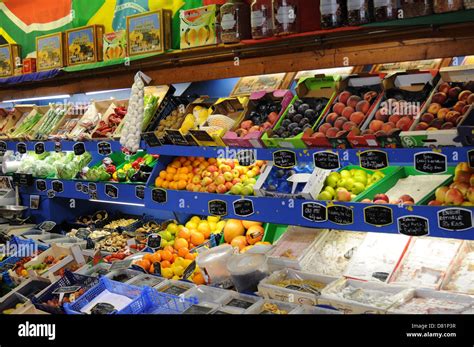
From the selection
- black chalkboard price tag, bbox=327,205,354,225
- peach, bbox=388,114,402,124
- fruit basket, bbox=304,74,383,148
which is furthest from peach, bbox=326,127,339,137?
black chalkboard price tag, bbox=327,205,354,225

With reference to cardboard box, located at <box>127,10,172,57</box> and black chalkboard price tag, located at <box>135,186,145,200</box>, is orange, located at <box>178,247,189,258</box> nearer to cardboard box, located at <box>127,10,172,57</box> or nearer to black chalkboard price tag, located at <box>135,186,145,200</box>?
black chalkboard price tag, located at <box>135,186,145,200</box>

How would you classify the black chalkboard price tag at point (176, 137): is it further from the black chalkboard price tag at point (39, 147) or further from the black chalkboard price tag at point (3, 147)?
the black chalkboard price tag at point (3, 147)

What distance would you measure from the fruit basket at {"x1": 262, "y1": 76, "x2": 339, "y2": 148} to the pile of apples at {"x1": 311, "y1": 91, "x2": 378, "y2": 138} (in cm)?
8

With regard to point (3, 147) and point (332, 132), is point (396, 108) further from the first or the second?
point (3, 147)

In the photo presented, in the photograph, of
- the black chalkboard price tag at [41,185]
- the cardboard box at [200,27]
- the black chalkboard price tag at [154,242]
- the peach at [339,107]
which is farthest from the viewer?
the black chalkboard price tag at [41,185]

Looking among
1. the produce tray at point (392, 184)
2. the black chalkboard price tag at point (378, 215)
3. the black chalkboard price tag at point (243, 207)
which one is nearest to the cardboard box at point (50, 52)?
the black chalkboard price tag at point (243, 207)

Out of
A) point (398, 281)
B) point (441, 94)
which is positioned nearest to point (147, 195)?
point (398, 281)

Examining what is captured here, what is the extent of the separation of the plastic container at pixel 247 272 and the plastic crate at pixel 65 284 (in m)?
1.06

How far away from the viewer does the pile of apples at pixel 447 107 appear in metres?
3.22

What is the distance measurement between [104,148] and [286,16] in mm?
2184

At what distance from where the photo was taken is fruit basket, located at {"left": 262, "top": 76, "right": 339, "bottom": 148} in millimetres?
3820

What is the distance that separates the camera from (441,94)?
338cm

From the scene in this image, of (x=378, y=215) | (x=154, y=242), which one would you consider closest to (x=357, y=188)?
(x=378, y=215)
